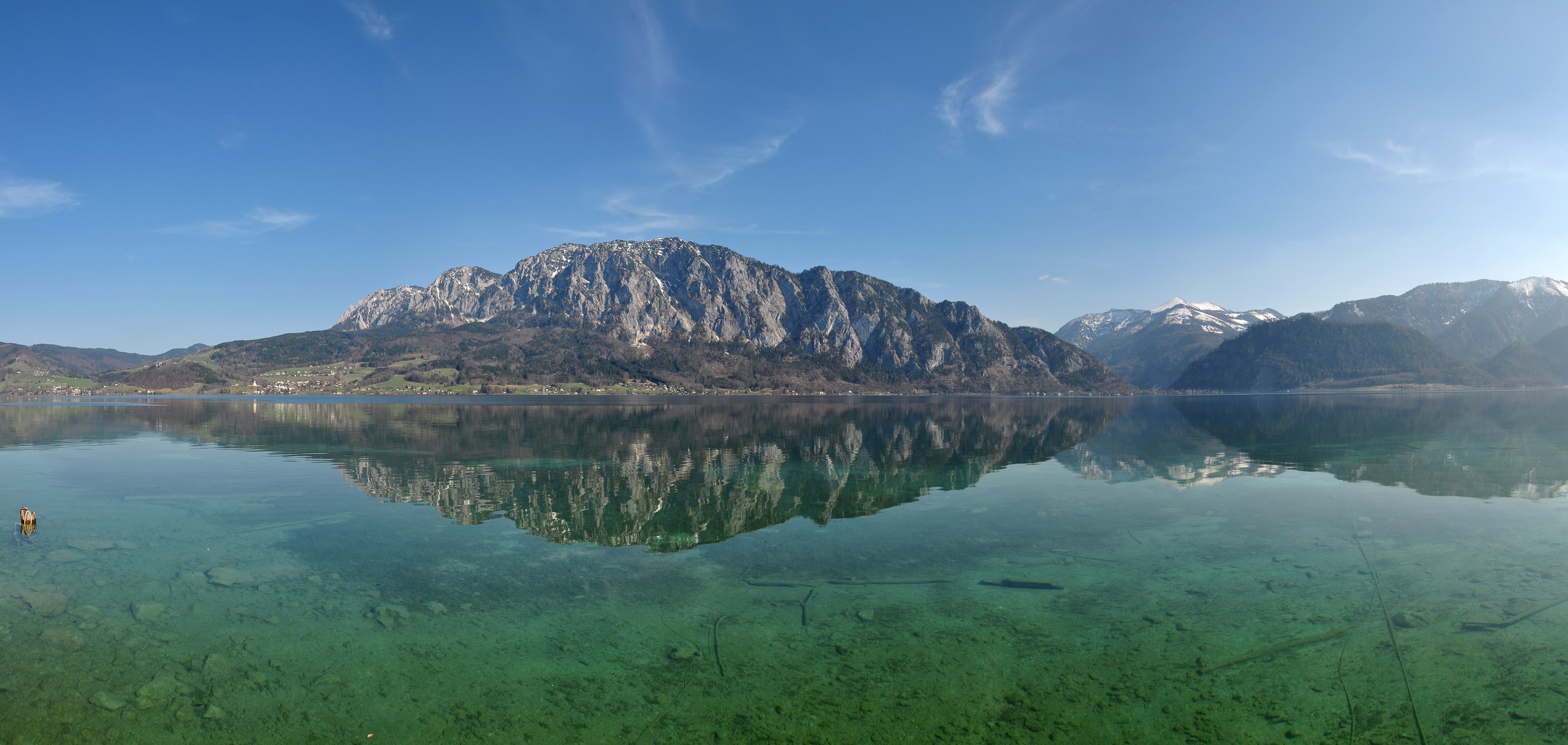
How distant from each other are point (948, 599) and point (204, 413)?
447ft

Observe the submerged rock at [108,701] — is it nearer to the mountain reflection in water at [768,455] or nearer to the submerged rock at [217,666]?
the submerged rock at [217,666]

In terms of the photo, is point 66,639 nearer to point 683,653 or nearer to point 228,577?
point 228,577

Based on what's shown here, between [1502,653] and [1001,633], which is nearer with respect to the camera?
[1502,653]

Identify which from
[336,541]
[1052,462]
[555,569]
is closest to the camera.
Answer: [555,569]

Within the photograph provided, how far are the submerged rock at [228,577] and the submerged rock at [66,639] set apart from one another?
3.48 meters

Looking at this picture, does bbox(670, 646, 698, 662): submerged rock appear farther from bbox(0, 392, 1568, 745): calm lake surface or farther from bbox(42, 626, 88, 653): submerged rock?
bbox(42, 626, 88, 653): submerged rock

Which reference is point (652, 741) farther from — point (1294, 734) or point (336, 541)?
point (336, 541)

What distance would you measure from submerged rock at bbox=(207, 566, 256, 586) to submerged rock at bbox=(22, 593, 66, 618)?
2.75m

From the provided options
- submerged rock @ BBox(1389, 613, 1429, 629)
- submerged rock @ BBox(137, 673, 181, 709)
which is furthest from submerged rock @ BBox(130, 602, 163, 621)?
submerged rock @ BBox(1389, 613, 1429, 629)

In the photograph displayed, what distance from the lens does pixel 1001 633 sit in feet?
45.0

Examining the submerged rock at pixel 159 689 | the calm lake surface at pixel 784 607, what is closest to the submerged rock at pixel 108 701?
the calm lake surface at pixel 784 607

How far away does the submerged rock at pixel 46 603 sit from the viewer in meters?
14.9

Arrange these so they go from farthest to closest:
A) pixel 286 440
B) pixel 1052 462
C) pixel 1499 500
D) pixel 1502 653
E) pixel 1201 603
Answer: pixel 286 440
pixel 1052 462
pixel 1499 500
pixel 1201 603
pixel 1502 653

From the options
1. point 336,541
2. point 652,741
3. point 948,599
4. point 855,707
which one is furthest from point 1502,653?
point 336,541
